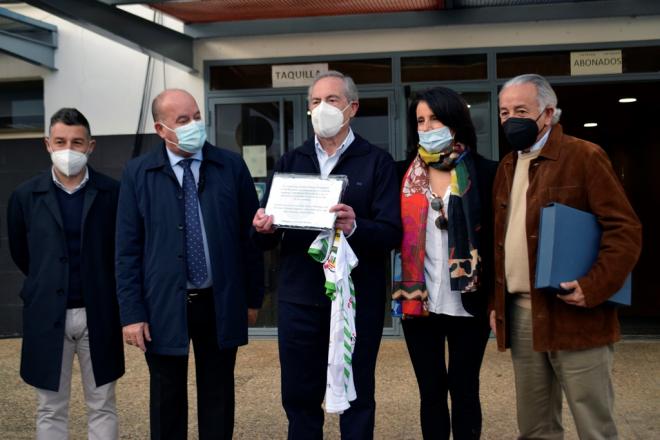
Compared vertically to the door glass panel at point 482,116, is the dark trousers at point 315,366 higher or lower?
lower

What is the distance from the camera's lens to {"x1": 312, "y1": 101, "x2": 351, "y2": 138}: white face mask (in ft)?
10.8

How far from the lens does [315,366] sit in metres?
3.35

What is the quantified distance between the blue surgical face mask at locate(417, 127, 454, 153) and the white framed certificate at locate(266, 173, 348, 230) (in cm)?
46

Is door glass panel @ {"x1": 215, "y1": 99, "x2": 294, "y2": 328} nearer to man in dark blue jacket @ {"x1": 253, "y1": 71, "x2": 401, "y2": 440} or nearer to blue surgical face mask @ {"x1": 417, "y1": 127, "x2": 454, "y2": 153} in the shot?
man in dark blue jacket @ {"x1": 253, "y1": 71, "x2": 401, "y2": 440}

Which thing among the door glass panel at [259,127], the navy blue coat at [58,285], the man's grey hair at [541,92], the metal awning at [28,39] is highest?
the metal awning at [28,39]

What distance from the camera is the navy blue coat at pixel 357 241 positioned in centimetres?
330

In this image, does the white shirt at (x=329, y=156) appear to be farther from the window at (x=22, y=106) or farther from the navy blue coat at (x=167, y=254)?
the window at (x=22, y=106)

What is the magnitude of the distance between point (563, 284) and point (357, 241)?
90cm

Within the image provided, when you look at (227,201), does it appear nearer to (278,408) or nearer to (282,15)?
(278,408)

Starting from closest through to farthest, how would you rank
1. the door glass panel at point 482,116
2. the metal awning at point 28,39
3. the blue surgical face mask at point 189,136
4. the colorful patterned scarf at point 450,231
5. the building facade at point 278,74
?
the colorful patterned scarf at point 450,231 → the blue surgical face mask at point 189,136 → the building facade at point 278,74 → the door glass panel at point 482,116 → the metal awning at point 28,39

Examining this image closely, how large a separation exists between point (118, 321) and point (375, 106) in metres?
4.36

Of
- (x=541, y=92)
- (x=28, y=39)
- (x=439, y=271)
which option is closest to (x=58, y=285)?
(x=439, y=271)

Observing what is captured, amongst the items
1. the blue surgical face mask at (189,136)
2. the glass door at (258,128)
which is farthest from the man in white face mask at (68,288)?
the glass door at (258,128)

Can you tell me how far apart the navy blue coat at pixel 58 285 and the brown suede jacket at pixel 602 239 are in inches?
82.3
